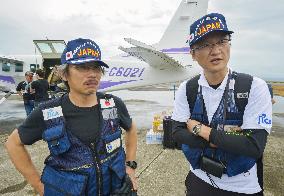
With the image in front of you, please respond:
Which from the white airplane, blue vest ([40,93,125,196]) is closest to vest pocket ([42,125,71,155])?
blue vest ([40,93,125,196])

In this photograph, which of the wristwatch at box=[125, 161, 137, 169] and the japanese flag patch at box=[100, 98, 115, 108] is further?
the wristwatch at box=[125, 161, 137, 169]

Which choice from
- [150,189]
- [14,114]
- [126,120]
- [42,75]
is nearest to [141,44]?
[42,75]

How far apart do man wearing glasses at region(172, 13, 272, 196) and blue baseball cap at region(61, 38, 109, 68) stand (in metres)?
0.76

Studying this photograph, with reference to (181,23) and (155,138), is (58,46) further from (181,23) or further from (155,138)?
(155,138)

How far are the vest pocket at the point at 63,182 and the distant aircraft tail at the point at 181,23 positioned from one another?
15574 millimetres

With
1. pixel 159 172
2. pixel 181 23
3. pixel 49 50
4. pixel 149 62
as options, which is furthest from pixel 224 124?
pixel 181 23

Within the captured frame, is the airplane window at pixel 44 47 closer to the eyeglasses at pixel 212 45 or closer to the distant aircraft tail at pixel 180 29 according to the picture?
the distant aircraft tail at pixel 180 29

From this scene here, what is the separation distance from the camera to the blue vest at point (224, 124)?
2.02m

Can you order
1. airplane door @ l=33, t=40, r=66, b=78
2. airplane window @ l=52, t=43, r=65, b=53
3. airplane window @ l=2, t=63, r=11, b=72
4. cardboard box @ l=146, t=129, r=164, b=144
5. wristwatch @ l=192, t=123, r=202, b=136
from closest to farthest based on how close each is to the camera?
wristwatch @ l=192, t=123, r=202, b=136 → cardboard box @ l=146, t=129, r=164, b=144 → airplane door @ l=33, t=40, r=66, b=78 → airplane window @ l=52, t=43, r=65, b=53 → airplane window @ l=2, t=63, r=11, b=72

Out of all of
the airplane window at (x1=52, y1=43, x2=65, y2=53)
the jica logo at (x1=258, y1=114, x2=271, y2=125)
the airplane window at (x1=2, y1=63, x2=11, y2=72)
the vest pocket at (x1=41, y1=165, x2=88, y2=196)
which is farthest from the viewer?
the airplane window at (x1=2, y1=63, x2=11, y2=72)

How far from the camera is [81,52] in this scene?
2.17 metres

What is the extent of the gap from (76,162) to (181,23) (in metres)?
16.4

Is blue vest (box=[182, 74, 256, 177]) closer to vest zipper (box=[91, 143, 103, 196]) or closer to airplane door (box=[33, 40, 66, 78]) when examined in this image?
vest zipper (box=[91, 143, 103, 196])

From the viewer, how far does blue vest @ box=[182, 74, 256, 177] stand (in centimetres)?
202
